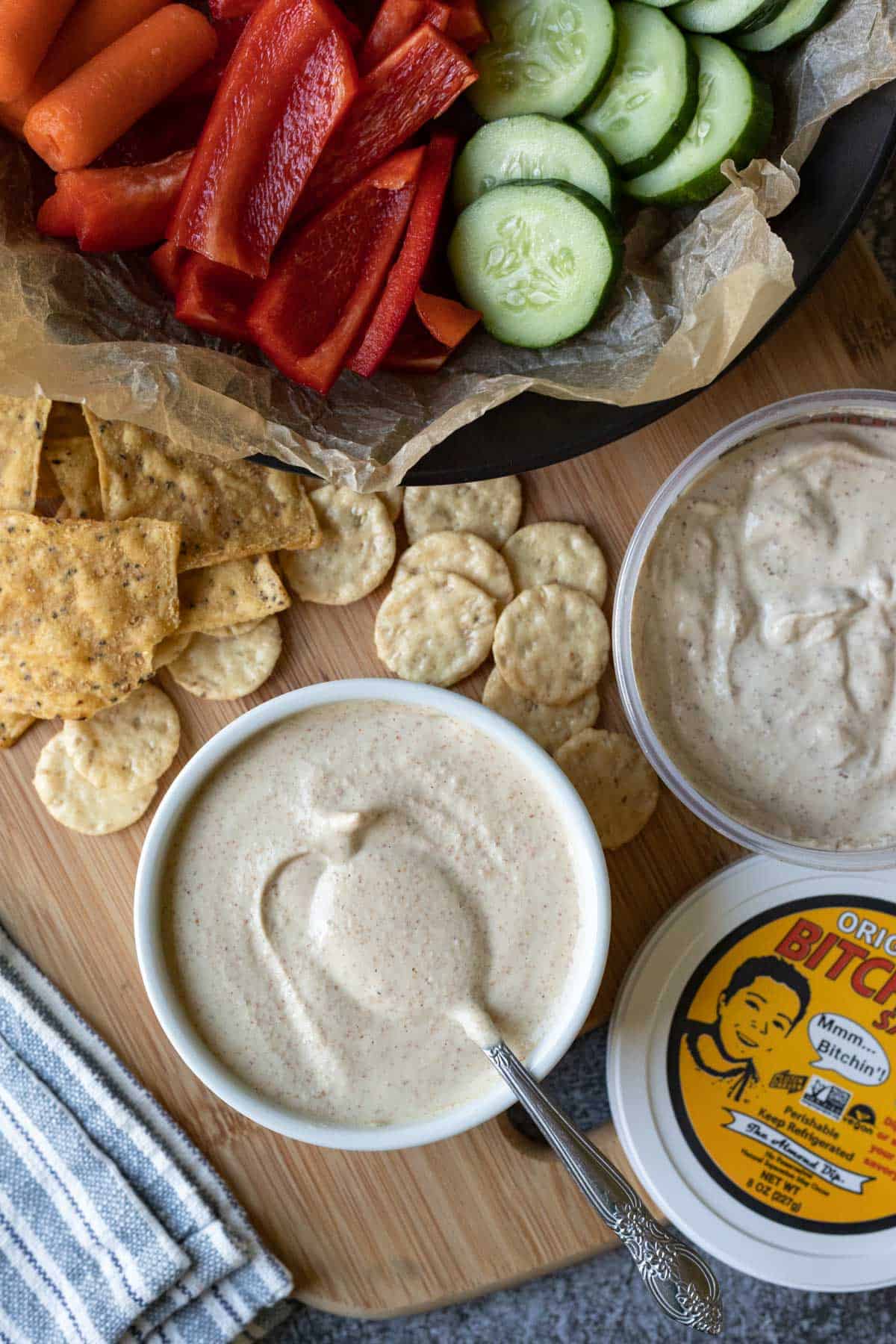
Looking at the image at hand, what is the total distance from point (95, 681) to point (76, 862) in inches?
10.8

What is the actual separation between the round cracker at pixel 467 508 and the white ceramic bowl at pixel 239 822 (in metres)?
0.29

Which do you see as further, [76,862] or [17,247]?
[76,862]

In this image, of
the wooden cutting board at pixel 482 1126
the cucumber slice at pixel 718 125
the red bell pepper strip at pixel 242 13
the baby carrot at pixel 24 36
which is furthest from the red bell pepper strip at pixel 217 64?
the wooden cutting board at pixel 482 1126

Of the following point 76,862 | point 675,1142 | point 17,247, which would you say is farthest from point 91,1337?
point 17,247

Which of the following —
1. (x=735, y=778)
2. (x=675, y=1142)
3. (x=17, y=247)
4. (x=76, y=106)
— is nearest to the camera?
(x=76, y=106)

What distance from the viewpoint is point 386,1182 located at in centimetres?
155

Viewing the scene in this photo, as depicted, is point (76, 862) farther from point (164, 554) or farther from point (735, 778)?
point (735, 778)

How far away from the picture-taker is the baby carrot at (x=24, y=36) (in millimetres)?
1142

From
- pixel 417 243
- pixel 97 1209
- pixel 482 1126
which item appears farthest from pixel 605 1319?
pixel 417 243

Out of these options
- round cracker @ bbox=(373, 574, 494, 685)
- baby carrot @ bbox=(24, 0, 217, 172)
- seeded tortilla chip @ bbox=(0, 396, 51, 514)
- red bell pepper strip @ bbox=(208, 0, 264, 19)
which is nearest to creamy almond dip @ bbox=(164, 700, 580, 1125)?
round cracker @ bbox=(373, 574, 494, 685)

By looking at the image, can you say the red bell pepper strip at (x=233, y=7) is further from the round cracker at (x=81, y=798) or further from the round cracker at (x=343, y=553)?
the round cracker at (x=81, y=798)

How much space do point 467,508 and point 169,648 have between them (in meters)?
0.44

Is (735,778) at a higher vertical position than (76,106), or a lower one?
lower

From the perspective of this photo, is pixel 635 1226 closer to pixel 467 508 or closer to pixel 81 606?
pixel 467 508
